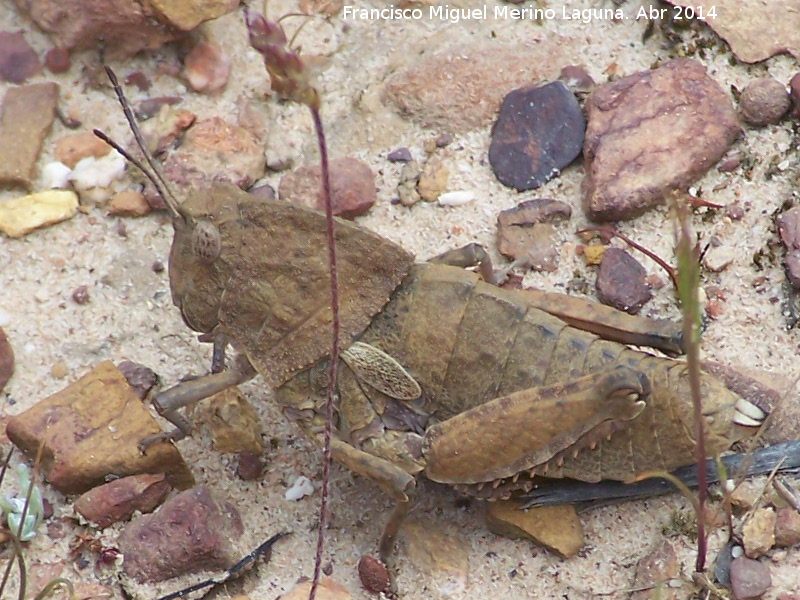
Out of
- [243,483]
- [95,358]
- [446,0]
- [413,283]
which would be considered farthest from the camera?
[446,0]

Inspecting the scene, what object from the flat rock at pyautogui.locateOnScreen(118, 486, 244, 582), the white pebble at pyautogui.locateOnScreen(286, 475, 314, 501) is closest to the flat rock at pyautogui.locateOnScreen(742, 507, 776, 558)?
the white pebble at pyautogui.locateOnScreen(286, 475, 314, 501)

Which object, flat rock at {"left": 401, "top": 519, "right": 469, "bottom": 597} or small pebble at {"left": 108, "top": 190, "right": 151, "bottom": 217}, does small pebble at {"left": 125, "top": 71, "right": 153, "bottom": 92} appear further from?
flat rock at {"left": 401, "top": 519, "right": 469, "bottom": 597}

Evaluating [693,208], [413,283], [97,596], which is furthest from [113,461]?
[693,208]

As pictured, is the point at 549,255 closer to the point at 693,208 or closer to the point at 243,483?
the point at 693,208

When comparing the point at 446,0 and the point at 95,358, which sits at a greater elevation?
the point at 446,0

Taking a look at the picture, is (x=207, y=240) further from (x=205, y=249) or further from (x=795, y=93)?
(x=795, y=93)
